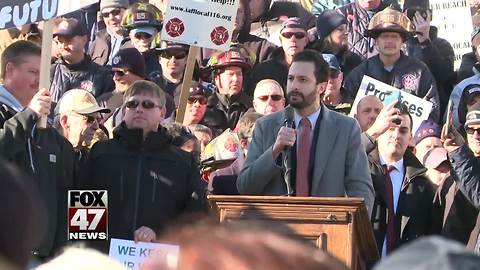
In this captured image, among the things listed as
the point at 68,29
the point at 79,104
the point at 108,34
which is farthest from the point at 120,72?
the point at 79,104

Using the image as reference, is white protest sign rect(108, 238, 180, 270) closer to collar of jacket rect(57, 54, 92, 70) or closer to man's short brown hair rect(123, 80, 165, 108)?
man's short brown hair rect(123, 80, 165, 108)

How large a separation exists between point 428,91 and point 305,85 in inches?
161

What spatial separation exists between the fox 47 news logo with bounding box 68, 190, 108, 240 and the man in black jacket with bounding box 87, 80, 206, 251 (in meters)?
0.18

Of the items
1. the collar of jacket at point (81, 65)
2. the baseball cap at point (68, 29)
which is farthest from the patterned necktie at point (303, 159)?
the baseball cap at point (68, 29)

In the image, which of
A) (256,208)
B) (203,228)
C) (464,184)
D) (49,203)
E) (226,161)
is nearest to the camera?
(203,228)

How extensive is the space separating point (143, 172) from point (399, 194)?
6.21 feet

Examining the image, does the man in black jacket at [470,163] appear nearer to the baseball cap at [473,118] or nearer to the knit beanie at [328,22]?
the baseball cap at [473,118]

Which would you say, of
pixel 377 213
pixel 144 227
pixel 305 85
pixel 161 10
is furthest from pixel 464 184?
pixel 161 10

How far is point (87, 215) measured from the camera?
820 centimetres

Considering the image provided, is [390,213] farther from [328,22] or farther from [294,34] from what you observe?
[328,22]

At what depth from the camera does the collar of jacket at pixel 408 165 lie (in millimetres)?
9273

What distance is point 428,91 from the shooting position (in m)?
12.3

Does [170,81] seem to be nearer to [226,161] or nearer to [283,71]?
[283,71]

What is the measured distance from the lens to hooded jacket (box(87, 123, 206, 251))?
8.42 metres
